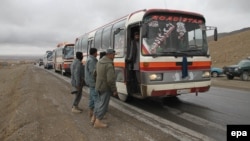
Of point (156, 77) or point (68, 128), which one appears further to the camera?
point (156, 77)

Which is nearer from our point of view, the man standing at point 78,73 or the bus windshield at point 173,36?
the bus windshield at point 173,36

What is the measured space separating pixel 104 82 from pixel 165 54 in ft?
8.70

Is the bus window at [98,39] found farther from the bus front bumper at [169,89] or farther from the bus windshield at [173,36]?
the bus front bumper at [169,89]

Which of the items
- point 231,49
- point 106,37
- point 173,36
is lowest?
point 173,36

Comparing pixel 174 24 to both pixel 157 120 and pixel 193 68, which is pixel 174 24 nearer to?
pixel 193 68

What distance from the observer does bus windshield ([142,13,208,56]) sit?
9547mm

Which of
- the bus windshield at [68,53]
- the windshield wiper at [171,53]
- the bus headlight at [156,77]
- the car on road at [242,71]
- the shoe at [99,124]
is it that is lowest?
the shoe at [99,124]

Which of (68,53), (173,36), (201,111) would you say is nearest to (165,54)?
(173,36)

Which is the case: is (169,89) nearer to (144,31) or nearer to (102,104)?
(144,31)

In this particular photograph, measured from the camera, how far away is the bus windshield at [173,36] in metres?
9.55

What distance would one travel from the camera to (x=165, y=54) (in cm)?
953

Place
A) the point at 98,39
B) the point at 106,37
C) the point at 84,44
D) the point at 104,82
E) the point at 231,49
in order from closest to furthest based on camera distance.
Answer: the point at 104,82 < the point at 106,37 < the point at 98,39 < the point at 84,44 < the point at 231,49

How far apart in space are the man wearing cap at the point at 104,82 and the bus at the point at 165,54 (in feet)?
6.33

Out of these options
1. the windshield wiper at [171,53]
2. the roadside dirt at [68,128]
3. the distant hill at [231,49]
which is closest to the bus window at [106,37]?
the roadside dirt at [68,128]
